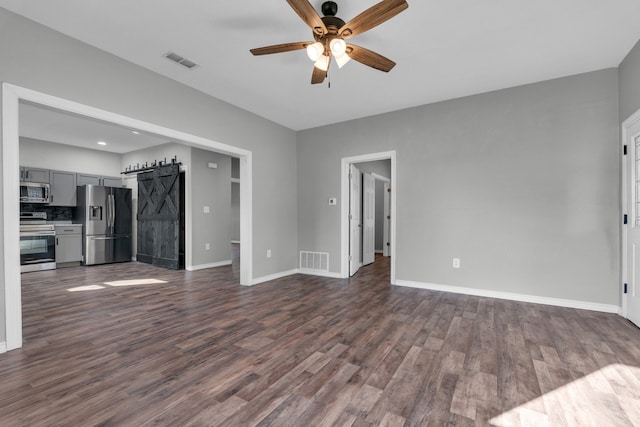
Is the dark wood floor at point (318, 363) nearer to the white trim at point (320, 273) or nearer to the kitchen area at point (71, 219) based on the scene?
the white trim at point (320, 273)

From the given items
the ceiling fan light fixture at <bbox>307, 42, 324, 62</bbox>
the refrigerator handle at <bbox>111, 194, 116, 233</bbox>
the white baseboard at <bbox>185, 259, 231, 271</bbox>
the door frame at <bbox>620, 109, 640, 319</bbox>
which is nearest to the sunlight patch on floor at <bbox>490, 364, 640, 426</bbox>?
the door frame at <bbox>620, 109, 640, 319</bbox>

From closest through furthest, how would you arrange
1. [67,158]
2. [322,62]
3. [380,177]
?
1. [322,62]
2. [67,158]
3. [380,177]

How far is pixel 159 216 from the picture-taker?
6.26 metres

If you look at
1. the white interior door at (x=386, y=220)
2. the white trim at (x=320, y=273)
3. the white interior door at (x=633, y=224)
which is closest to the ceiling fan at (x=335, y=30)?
the white interior door at (x=633, y=224)

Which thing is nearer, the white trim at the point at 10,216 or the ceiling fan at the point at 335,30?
the ceiling fan at the point at 335,30

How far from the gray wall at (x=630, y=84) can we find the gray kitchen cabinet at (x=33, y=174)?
9669mm

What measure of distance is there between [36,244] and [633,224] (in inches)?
365

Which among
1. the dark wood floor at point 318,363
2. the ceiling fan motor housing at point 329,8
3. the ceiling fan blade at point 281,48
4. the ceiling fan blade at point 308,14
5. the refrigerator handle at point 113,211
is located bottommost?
the dark wood floor at point 318,363

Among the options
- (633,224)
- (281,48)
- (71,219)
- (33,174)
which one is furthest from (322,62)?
(71,219)

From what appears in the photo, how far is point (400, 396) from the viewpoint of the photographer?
1.75m

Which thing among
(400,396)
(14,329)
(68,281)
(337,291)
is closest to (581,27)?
(400,396)

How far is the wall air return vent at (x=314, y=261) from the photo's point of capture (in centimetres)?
523

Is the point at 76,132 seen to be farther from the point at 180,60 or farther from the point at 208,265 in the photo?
the point at 180,60

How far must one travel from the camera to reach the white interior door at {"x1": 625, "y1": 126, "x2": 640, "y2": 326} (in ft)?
9.25
